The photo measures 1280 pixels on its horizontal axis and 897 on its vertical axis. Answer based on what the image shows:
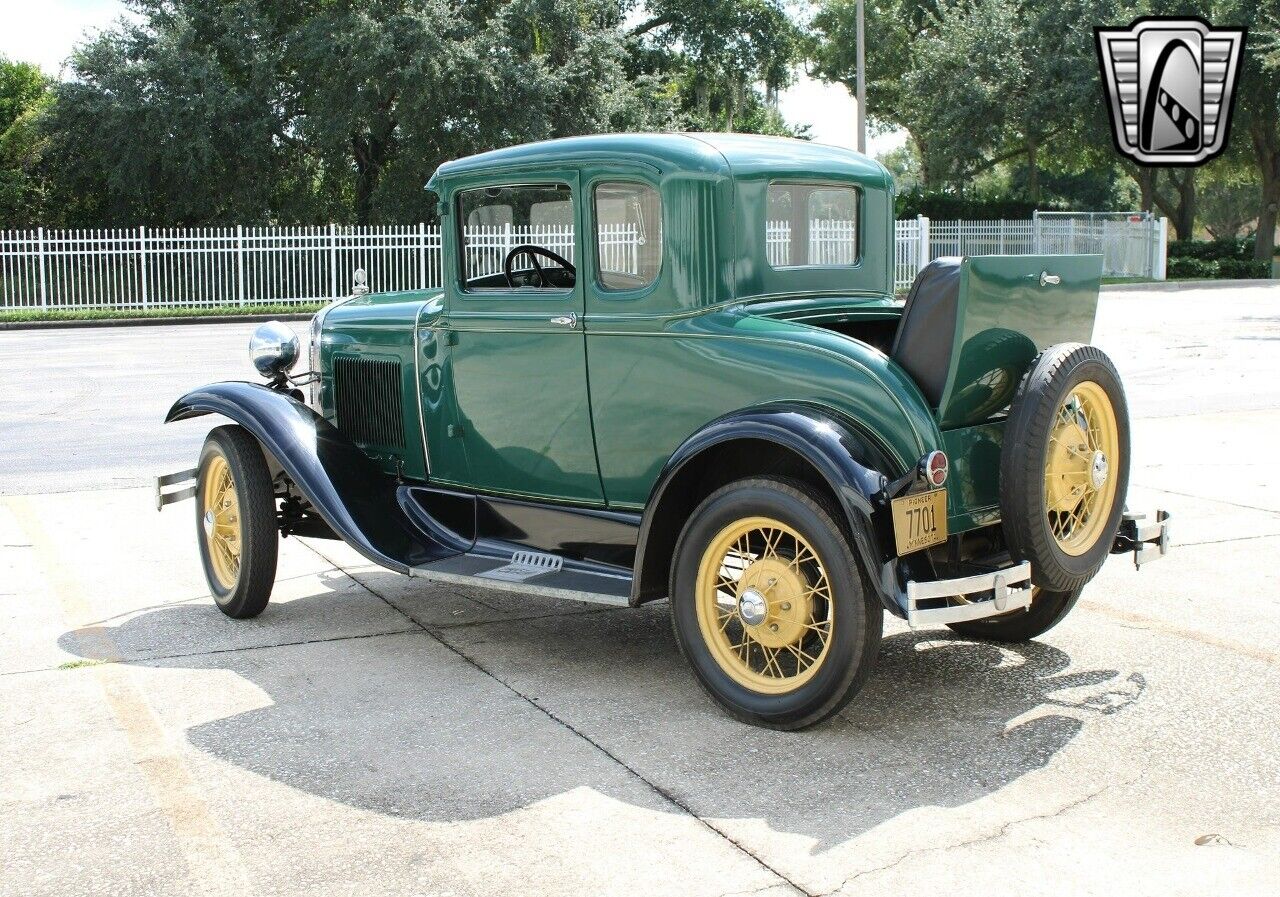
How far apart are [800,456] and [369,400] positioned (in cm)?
239

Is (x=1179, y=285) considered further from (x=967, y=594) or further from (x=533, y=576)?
(x=967, y=594)

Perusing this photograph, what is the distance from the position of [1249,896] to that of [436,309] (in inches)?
147

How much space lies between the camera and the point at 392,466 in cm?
593

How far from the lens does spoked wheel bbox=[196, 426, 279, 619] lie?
5625 mm

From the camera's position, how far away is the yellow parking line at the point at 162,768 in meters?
3.38

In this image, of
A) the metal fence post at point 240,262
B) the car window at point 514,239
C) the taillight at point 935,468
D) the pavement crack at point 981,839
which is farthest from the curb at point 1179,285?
the pavement crack at point 981,839

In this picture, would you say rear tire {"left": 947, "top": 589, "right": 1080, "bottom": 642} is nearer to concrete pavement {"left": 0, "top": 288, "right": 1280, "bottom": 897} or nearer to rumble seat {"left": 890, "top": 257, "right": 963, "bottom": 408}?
concrete pavement {"left": 0, "top": 288, "right": 1280, "bottom": 897}

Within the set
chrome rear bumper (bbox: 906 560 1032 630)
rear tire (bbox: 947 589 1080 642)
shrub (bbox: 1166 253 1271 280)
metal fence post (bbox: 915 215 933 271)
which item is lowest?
rear tire (bbox: 947 589 1080 642)

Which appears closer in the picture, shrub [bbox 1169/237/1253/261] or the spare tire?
the spare tire

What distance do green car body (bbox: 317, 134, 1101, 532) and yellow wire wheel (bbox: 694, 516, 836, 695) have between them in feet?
1.37

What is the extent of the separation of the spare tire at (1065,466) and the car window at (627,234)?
1.40 m

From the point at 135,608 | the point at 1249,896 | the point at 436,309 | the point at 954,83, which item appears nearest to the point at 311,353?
the point at 436,309

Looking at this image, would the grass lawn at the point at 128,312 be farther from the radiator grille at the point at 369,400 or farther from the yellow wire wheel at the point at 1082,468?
the yellow wire wheel at the point at 1082,468

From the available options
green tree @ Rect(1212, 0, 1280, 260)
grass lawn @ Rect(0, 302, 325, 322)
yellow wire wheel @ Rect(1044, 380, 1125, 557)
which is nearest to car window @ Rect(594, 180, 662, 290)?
yellow wire wheel @ Rect(1044, 380, 1125, 557)
